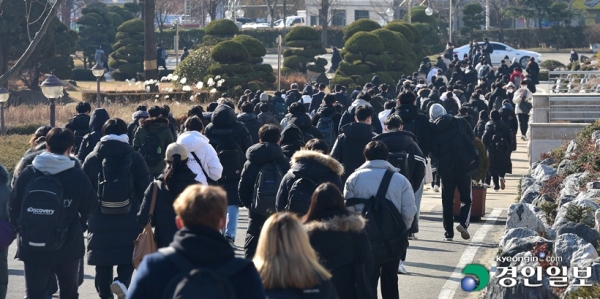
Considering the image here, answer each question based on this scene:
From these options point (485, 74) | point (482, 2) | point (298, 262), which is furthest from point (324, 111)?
point (482, 2)

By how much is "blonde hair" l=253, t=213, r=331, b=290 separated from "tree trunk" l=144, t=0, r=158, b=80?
104ft

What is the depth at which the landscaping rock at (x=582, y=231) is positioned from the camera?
32.0 ft

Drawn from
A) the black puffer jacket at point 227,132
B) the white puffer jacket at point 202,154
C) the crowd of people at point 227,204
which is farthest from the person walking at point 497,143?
the white puffer jacket at point 202,154

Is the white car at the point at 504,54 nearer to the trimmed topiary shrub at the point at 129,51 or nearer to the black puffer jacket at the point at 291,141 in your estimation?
the trimmed topiary shrub at the point at 129,51

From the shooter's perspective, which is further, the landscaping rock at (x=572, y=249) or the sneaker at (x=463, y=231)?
the sneaker at (x=463, y=231)

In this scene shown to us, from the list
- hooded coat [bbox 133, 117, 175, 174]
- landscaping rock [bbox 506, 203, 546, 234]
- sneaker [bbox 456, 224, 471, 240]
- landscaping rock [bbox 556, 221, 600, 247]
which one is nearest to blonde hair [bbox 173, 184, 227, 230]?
landscaping rock [bbox 556, 221, 600, 247]

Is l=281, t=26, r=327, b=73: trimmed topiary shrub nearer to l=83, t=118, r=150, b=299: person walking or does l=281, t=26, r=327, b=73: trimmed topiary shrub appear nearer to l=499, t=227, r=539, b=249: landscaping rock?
l=499, t=227, r=539, b=249: landscaping rock

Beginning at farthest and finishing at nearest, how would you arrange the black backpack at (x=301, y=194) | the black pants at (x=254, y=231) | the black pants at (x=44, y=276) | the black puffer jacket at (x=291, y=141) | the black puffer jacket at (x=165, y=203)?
the black puffer jacket at (x=291, y=141), the black pants at (x=254, y=231), the black puffer jacket at (x=165, y=203), the black backpack at (x=301, y=194), the black pants at (x=44, y=276)

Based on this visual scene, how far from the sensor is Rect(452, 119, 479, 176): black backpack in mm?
11734

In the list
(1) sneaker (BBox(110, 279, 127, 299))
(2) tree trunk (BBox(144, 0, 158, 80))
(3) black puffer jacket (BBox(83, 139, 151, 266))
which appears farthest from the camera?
(2) tree trunk (BBox(144, 0, 158, 80))

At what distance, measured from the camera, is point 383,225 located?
7602 millimetres

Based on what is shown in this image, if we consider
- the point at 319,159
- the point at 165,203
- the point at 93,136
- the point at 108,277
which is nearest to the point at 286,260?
the point at 319,159

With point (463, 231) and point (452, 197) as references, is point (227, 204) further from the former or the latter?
point (463, 231)

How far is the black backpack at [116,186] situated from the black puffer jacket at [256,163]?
1.22 meters
